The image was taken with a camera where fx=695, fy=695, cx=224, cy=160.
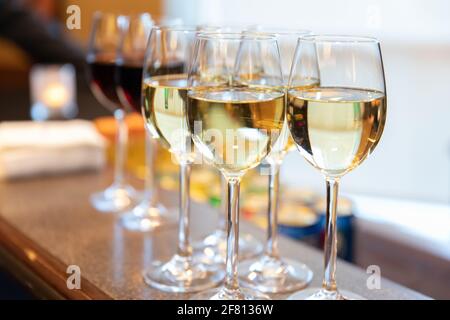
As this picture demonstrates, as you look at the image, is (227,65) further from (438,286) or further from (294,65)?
(438,286)

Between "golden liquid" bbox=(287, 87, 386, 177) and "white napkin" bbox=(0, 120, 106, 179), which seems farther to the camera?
"white napkin" bbox=(0, 120, 106, 179)

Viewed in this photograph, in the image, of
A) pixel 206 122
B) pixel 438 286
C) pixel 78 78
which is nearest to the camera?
pixel 206 122

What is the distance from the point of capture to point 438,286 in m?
1.10

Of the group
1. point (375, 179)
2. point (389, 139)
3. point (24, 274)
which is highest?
point (24, 274)

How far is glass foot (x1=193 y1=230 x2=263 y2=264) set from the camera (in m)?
0.97

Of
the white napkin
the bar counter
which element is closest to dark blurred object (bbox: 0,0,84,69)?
the white napkin

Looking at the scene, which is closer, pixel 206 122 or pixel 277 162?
pixel 206 122

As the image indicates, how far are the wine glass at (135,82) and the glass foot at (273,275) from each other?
0.22 meters

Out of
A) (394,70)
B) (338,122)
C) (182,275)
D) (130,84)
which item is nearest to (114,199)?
(130,84)

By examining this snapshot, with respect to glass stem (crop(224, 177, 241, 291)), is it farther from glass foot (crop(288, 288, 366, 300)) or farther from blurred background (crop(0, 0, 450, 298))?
blurred background (crop(0, 0, 450, 298))

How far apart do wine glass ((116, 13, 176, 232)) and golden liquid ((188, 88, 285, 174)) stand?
1.22ft

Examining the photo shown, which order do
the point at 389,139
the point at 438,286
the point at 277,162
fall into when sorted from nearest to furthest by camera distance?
the point at 277,162
the point at 438,286
the point at 389,139

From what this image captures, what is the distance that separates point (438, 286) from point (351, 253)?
0.64 feet

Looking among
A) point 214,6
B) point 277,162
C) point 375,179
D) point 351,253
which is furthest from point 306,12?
point 277,162
